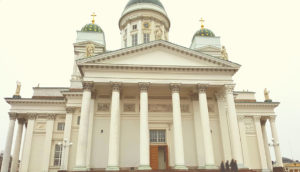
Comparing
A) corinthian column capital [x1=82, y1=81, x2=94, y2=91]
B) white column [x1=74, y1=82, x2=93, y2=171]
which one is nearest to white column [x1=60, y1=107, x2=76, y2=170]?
white column [x1=74, y1=82, x2=93, y2=171]

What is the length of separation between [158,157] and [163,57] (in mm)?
8574

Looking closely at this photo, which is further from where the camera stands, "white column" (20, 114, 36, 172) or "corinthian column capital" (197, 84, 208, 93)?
"white column" (20, 114, 36, 172)

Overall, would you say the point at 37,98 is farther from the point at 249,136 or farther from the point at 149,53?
the point at 249,136

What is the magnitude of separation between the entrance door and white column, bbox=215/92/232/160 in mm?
4786

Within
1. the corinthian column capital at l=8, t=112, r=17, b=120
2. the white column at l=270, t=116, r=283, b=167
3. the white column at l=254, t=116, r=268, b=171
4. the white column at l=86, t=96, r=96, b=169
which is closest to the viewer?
the white column at l=86, t=96, r=96, b=169

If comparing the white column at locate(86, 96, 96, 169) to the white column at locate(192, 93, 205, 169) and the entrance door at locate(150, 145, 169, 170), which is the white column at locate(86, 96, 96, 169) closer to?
the entrance door at locate(150, 145, 169, 170)

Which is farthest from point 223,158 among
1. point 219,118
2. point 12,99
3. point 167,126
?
point 12,99

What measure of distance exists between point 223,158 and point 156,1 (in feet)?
78.0

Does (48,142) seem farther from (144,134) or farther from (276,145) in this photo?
(276,145)

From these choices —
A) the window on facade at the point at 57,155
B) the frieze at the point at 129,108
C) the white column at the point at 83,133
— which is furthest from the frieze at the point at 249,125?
the window on facade at the point at 57,155

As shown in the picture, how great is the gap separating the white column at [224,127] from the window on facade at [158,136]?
16.2 feet

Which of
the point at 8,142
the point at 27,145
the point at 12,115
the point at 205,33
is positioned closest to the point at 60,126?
the point at 27,145

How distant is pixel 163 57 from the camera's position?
19.5 m

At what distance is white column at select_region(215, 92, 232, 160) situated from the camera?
62.9 feet
